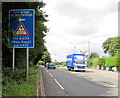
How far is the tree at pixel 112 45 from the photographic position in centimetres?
6378

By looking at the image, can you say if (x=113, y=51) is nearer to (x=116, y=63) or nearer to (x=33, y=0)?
(x=116, y=63)

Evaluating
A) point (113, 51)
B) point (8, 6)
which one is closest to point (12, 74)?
point (8, 6)

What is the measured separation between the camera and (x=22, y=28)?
9539 millimetres

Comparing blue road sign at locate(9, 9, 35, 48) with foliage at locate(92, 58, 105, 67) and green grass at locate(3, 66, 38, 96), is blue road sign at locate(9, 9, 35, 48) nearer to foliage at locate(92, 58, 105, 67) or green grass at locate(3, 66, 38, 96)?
green grass at locate(3, 66, 38, 96)

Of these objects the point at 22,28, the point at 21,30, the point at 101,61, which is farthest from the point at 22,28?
the point at 101,61

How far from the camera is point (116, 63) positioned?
38.8 metres

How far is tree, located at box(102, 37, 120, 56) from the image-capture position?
63.8m

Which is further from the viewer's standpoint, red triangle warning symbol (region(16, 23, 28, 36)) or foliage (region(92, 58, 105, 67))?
foliage (region(92, 58, 105, 67))

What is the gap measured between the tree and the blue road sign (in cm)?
5509

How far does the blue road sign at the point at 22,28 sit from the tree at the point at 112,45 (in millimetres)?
55086

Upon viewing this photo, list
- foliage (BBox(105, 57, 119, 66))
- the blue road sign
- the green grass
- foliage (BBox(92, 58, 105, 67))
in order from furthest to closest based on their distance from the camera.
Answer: foliage (BBox(92, 58, 105, 67)) < foliage (BBox(105, 57, 119, 66)) < the blue road sign < the green grass

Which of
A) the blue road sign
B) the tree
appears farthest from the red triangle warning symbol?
the tree

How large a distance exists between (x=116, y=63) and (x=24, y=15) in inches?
1299

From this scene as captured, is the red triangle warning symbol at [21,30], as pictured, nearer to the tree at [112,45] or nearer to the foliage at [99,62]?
the foliage at [99,62]
